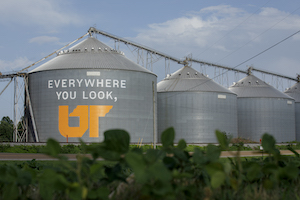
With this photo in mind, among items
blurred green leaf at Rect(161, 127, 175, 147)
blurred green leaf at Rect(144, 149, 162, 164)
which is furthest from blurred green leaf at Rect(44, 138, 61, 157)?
blurred green leaf at Rect(161, 127, 175, 147)

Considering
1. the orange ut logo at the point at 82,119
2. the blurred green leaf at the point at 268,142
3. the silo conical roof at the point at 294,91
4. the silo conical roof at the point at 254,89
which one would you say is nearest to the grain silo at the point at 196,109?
the silo conical roof at the point at 254,89

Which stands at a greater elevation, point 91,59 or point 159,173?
point 91,59

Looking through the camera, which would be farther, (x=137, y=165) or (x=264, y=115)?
(x=264, y=115)

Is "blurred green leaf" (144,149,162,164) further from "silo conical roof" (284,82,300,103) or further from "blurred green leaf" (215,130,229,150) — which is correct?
"silo conical roof" (284,82,300,103)

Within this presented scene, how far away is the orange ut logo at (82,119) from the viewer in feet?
131

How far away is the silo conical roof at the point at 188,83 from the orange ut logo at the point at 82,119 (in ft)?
48.9

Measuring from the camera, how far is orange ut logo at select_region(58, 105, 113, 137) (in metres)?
39.8

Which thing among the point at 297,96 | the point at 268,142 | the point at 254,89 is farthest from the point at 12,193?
the point at 297,96

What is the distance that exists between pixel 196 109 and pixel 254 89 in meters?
17.5

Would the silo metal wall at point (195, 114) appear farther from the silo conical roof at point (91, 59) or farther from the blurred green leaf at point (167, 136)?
the blurred green leaf at point (167, 136)

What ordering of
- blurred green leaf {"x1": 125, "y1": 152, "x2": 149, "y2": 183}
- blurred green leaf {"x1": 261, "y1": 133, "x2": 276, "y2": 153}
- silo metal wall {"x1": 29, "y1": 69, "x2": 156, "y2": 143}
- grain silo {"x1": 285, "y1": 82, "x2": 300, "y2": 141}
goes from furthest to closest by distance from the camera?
grain silo {"x1": 285, "y1": 82, "x2": 300, "y2": 141} < silo metal wall {"x1": 29, "y1": 69, "x2": 156, "y2": 143} < blurred green leaf {"x1": 261, "y1": 133, "x2": 276, "y2": 153} < blurred green leaf {"x1": 125, "y1": 152, "x2": 149, "y2": 183}

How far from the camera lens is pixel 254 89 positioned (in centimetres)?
6256

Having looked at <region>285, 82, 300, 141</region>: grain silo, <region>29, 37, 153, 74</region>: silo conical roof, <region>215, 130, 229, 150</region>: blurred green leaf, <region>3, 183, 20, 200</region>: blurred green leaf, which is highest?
<region>29, 37, 153, 74</region>: silo conical roof

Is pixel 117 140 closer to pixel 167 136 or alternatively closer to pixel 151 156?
pixel 151 156
